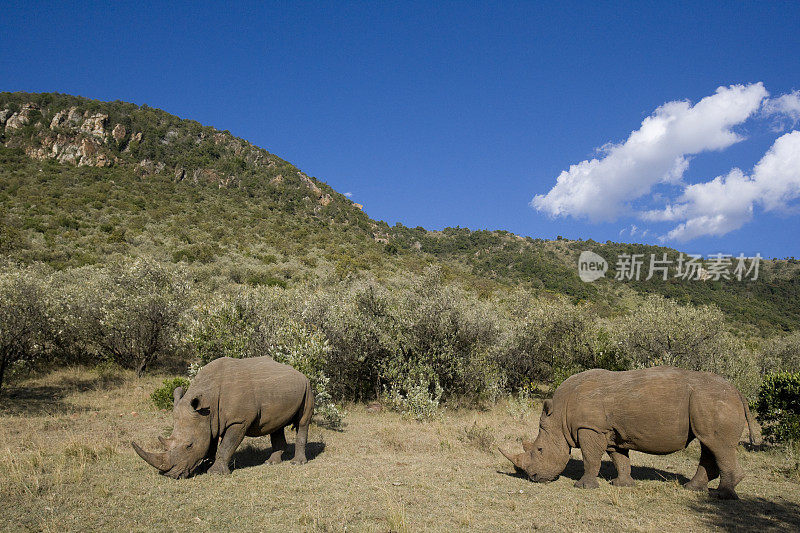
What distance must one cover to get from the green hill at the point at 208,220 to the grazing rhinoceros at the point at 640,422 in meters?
33.2

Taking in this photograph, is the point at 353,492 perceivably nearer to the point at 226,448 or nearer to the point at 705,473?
the point at 226,448

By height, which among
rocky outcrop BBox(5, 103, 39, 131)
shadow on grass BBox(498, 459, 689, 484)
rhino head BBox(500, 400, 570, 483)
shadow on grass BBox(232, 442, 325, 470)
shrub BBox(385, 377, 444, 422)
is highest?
rocky outcrop BBox(5, 103, 39, 131)

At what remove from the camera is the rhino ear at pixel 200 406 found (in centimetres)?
848

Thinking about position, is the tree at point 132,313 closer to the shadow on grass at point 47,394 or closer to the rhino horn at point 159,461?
the shadow on grass at point 47,394

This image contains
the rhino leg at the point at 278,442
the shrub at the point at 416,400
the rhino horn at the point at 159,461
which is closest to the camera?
the rhino horn at the point at 159,461

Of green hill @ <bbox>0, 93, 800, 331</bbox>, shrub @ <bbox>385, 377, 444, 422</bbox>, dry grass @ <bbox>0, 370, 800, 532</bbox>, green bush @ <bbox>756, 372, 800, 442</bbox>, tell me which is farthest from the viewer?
green hill @ <bbox>0, 93, 800, 331</bbox>

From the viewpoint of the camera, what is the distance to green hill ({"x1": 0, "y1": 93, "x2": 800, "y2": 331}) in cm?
4391

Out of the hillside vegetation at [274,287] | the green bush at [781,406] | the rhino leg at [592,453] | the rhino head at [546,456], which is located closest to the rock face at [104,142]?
the hillside vegetation at [274,287]

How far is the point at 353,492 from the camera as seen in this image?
26.8 feet

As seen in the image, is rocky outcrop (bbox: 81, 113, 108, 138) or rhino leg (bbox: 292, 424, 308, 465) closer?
rhino leg (bbox: 292, 424, 308, 465)

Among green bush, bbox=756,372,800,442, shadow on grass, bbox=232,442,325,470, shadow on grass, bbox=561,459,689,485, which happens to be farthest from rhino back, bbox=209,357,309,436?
green bush, bbox=756,372,800,442

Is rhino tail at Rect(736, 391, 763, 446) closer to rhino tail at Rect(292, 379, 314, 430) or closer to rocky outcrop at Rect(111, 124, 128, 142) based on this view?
rhino tail at Rect(292, 379, 314, 430)

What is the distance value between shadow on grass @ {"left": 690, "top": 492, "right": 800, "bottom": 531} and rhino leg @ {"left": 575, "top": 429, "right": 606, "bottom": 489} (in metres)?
1.66

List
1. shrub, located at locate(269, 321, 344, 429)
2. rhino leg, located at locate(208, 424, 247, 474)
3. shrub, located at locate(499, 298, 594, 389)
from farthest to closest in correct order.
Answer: shrub, located at locate(499, 298, 594, 389) → shrub, located at locate(269, 321, 344, 429) → rhino leg, located at locate(208, 424, 247, 474)
